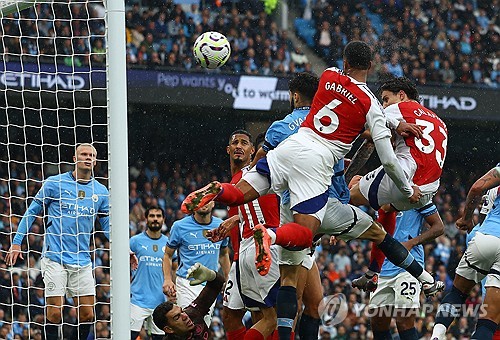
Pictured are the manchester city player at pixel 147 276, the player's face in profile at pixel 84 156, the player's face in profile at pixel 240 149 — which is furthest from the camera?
the manchester city player at pixel 147 276

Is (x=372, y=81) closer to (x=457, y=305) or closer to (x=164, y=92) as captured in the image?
(x=164, y=92)

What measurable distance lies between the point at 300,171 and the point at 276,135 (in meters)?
0.77

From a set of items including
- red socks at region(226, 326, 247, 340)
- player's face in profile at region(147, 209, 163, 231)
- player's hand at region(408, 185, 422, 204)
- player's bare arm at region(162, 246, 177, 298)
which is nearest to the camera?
player's hand at region(408, 185, 422, 204)

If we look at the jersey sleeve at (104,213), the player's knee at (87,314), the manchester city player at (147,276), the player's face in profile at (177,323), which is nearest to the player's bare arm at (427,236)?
the player's face in profile at (177,323)

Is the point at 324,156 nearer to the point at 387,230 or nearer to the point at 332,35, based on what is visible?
the point at 387,230

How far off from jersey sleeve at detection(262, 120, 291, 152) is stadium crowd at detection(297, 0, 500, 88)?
49.2 ft

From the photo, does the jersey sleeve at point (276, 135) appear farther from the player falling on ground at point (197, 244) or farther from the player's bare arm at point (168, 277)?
the player falling on ground at point (197, 244)

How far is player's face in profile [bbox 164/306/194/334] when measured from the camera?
310 inches

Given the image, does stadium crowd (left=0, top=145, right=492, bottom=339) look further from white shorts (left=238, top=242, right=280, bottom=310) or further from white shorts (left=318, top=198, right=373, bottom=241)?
white shorts (left=318, top=198, right=373, bottom=241)

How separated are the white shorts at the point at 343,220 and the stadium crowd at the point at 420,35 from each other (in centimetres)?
1541

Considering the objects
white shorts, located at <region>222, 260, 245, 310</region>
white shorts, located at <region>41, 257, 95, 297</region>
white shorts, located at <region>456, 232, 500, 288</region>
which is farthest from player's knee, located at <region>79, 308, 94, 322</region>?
white shorts, located at <region>456, 232, 500, 288</region>

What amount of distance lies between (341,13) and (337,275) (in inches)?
321

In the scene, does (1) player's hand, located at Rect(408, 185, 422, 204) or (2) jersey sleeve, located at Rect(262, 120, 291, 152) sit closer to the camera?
(1) player's hand, located at Rect(408, 185, 422, 204)

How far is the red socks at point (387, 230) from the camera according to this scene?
8.56m
